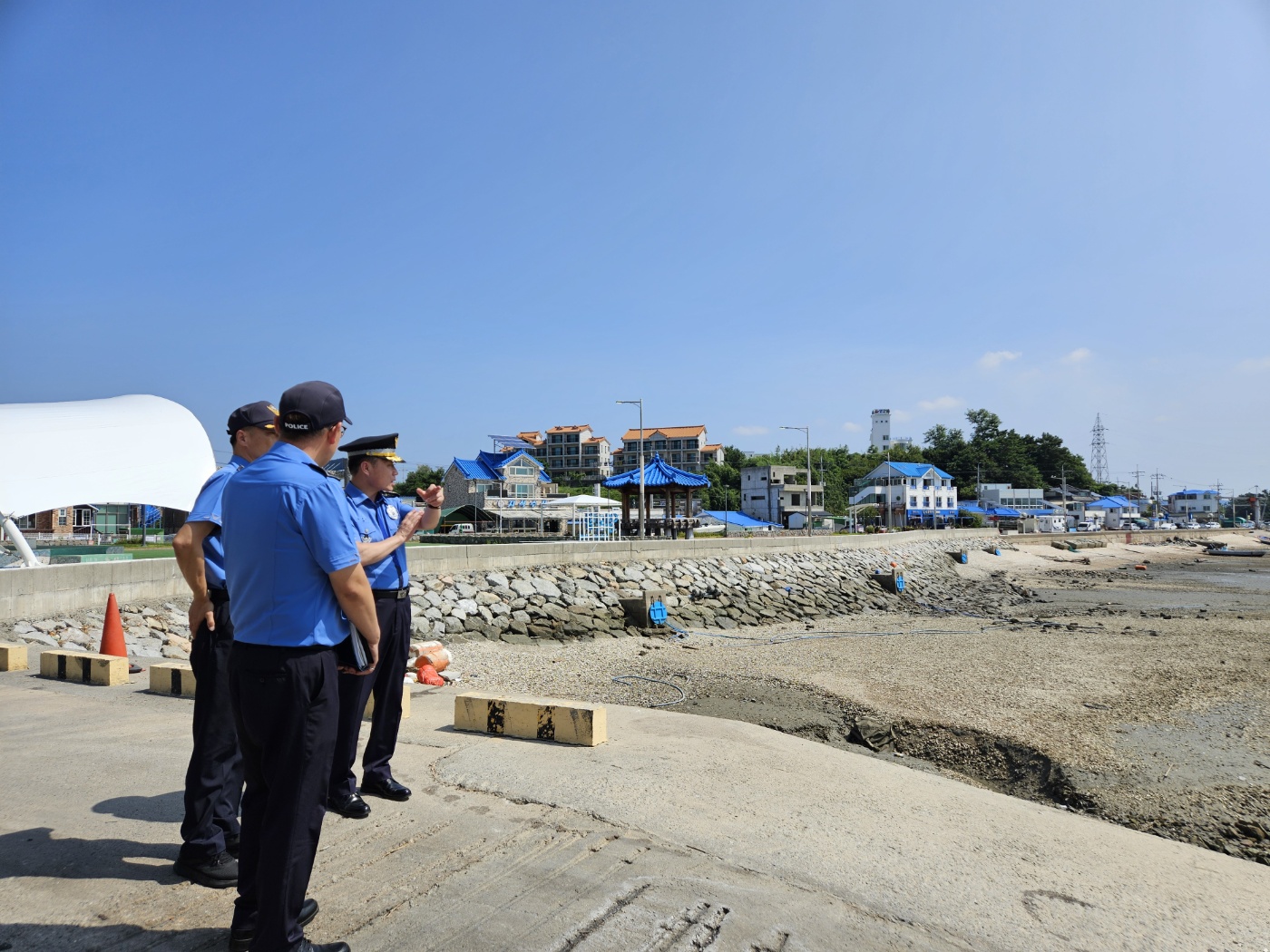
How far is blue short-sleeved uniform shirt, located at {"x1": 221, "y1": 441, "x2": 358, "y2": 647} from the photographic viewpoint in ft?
8.02

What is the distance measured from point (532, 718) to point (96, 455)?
63.0ft

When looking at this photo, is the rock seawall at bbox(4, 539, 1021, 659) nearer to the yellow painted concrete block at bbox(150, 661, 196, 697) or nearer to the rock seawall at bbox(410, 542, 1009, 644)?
the rock seawall at bbox(410, 542, 1009, 644)

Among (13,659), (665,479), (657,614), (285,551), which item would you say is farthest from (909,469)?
(285,551)

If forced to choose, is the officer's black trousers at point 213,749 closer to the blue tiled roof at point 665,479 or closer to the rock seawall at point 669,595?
the rock seawall at point 669,595

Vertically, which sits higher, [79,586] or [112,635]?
[79,586]

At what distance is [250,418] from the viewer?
3541 mm

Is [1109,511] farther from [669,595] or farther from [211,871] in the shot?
[211,871]

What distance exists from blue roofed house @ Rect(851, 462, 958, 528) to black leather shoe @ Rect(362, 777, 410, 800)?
78453mm

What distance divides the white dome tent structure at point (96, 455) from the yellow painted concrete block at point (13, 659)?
7.63 m

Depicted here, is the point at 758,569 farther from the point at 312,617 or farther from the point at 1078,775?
the point at 312,617

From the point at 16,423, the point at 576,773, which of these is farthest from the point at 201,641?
A: the point at 16,423

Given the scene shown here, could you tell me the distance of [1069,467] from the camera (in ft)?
397

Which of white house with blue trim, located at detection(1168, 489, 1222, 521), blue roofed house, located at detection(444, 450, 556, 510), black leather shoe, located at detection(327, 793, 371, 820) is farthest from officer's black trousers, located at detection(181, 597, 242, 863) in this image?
white house with blue trim, located at detection(1168, 489, 1222, 521)

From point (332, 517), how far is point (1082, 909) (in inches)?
143
